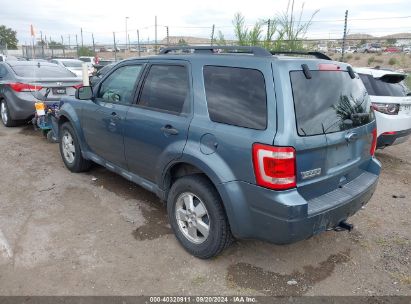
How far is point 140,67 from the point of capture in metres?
3.96

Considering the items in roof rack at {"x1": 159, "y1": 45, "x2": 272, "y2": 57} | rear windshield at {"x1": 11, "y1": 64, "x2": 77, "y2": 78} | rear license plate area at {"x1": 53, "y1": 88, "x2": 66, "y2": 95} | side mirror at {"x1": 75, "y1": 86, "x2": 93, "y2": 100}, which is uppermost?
roof rack at {"x1": 159, "y1": 45, "x2": 272, "y2": 57}

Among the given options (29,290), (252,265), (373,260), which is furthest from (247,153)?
(29,290)

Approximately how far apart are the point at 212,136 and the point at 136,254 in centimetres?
136

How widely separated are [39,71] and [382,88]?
6.91 m

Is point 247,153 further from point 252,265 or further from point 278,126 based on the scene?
point 252,265

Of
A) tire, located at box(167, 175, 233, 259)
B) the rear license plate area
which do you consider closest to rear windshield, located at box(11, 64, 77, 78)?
the rear license plate area

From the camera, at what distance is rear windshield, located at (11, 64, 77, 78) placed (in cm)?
787

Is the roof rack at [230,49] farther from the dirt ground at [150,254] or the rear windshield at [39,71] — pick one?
the rear windshield at [39,71]

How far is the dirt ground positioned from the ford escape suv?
324 mm

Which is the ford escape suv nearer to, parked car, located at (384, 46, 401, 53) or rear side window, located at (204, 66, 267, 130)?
rear side window, located at (204, 66, 267, 130)

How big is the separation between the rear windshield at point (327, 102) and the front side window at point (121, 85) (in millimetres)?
1931

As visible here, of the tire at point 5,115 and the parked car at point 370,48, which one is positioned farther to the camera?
the parked car at point 370,48

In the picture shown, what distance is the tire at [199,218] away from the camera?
3.03 m

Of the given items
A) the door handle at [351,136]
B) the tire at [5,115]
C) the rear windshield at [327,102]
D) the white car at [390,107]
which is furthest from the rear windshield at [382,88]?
the tire at [5,115]
